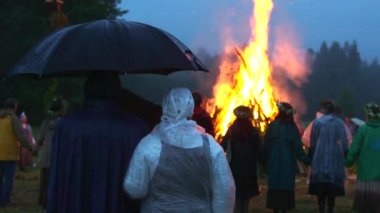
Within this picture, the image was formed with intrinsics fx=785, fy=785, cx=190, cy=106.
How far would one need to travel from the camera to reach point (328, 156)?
11375 millimetres

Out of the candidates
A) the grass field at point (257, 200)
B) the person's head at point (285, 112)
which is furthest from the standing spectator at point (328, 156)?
the grass field at point (257, 200)

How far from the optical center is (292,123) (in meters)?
11.3

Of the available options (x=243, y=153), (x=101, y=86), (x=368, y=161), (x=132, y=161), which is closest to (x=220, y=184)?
(x=132, y=161)

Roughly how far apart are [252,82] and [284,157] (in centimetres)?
628

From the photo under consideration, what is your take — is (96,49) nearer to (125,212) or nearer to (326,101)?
(125,212)

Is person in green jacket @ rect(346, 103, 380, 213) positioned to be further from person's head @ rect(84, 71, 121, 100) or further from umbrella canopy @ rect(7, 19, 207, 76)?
person's head @ rect(84, 71, 121, 100)

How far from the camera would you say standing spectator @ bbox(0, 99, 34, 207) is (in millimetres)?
12461

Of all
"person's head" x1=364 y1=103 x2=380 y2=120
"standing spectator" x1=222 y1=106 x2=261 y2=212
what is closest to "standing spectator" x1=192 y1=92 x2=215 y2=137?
"standing spectator" x1=222 y1=106 x2=261 y2=212

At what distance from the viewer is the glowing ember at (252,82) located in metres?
16.5

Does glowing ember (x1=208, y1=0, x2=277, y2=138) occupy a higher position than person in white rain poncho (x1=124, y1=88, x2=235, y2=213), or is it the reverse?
glowing ember (x1=208, y1=0, x2=277, y2=138)

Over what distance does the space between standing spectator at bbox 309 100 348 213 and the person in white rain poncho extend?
21.2 feet

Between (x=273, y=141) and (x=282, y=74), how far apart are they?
10240 mm

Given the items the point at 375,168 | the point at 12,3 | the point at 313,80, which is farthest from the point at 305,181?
the point at 313,80

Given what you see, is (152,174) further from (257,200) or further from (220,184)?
(257,200)
